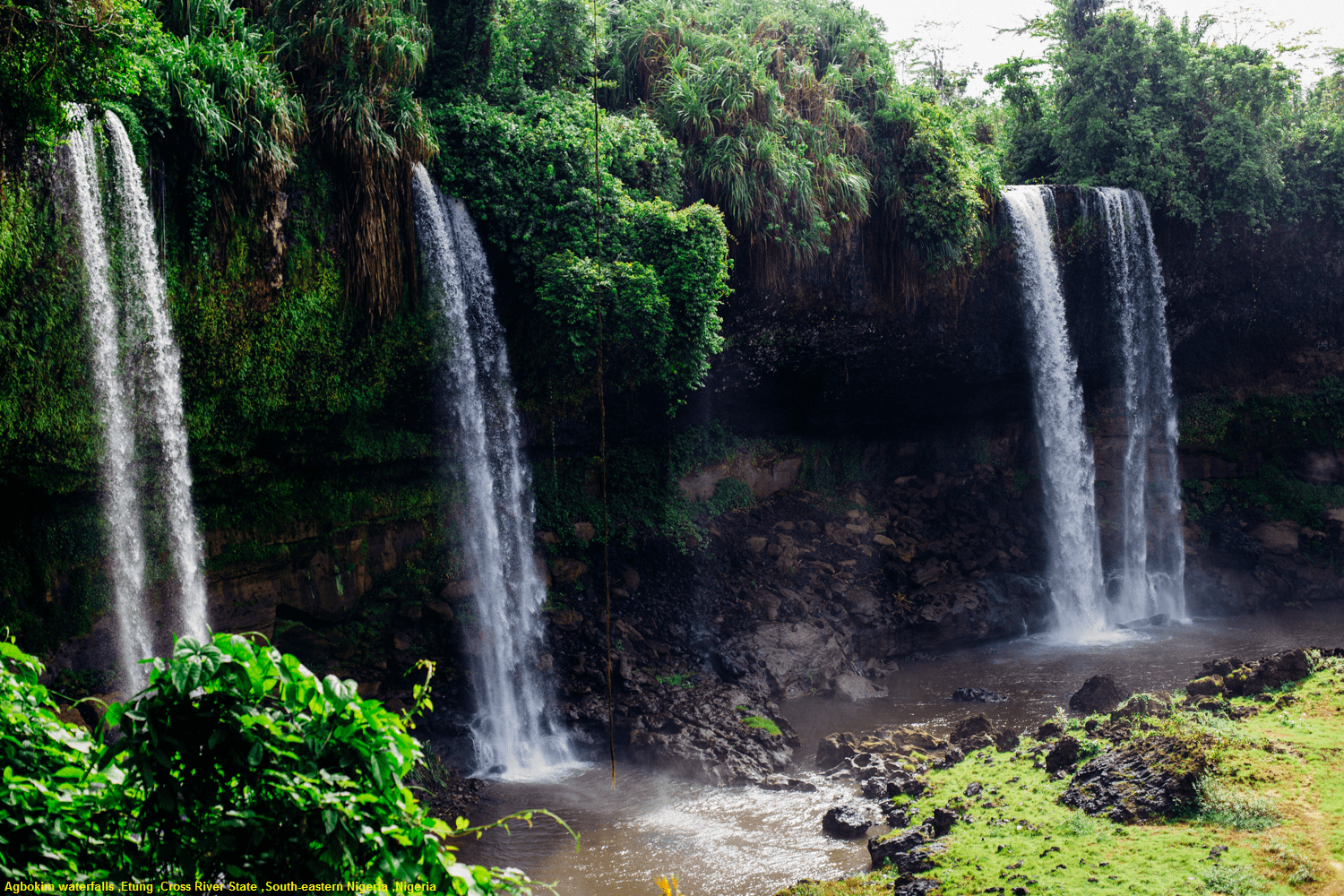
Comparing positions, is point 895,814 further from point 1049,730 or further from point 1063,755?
point 1049,730

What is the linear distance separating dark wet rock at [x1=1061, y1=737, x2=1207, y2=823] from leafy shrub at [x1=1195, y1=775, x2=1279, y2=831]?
4.2 inches

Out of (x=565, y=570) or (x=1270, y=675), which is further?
(x=565, y=570)

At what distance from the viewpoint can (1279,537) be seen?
57.7 feet

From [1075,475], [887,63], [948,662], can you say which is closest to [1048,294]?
[1075,475]

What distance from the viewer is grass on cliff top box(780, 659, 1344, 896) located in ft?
21.4

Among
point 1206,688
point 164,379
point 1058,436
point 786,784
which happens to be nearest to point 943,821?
point 786,784

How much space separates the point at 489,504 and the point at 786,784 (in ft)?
17.4

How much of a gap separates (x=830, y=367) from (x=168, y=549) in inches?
431

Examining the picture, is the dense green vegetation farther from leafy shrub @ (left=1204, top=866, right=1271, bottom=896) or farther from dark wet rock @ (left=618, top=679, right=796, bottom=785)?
dark wet rock @ (left=618, top=679, right=796, bottom=785)

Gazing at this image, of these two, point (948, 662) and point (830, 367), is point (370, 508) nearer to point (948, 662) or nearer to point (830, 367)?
point (830, 367)

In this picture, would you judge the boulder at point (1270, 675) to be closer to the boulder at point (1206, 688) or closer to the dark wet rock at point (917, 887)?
the boulder at point (1206, 688)

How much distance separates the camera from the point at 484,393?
11961 millimetres

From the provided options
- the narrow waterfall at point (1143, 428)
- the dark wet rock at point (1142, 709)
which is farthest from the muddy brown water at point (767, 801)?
the narrow waterfall at point (1143, 428)

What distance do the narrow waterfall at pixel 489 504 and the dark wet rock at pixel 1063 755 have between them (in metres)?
5.67
